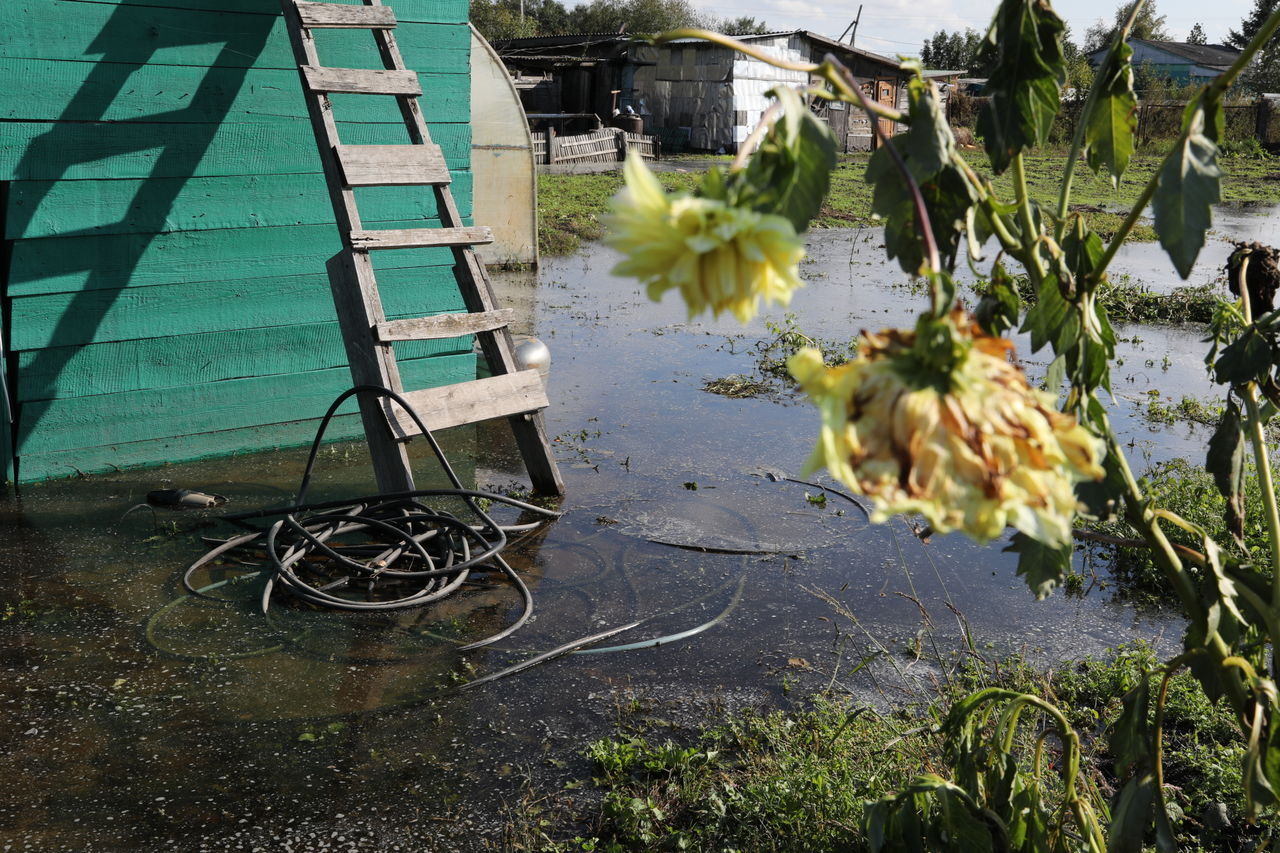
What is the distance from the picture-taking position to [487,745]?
3145mm

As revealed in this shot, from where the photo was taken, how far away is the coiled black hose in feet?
13.1

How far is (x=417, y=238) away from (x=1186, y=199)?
3893mm

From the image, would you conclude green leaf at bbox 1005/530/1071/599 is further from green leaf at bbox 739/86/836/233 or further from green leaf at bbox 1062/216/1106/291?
green leaf at bbox 739/86/836/233

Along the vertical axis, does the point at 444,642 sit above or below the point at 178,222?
below

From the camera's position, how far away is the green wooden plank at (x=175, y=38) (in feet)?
15.3

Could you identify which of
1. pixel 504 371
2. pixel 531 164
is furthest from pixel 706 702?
pixel 531 164

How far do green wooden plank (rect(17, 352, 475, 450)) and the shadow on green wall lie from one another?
86 millimetres

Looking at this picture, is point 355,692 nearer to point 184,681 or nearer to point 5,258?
point 184,681

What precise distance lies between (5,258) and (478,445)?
2.39m

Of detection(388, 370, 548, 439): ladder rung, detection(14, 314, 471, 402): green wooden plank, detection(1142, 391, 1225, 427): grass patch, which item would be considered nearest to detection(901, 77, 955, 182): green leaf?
detection(388, 370, 548, 439): ladder rung

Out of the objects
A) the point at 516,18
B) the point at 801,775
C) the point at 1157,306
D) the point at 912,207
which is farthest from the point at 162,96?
the point at 516,18

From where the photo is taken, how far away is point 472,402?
468 centimetres

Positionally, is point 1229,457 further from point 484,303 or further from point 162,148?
point 162,148

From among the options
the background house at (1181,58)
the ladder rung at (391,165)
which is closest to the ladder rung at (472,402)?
the ladder rung at (391,165)
